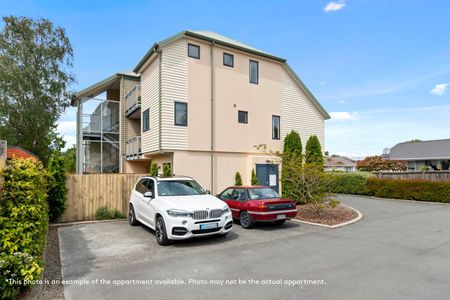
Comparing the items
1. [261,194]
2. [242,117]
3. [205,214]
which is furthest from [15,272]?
[242,117]

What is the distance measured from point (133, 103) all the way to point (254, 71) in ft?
24.6

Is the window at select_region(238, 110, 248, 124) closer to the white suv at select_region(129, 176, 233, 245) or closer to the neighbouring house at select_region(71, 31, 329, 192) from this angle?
the neighbouring house at select_region(71, 31, 329, 192)

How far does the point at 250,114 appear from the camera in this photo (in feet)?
54.9

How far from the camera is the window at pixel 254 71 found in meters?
17.0

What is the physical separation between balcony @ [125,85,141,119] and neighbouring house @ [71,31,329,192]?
0.01 metres

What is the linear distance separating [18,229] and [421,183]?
20.5m

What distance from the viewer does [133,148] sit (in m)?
18.1

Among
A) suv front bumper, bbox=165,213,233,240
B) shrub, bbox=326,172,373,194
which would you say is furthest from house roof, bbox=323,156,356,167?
suv front bumper, bbox=165,213,233,240

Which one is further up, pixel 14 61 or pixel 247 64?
pixel 14 61

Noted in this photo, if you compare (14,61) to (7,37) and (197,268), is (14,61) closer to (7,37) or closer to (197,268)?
(7,37)

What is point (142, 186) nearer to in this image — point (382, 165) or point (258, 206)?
point (258, 206)

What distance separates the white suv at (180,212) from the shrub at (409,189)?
1538 cm

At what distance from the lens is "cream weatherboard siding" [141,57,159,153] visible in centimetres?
1438

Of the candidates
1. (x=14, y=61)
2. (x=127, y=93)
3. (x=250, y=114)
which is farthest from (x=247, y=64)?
(x=14, y=61)
